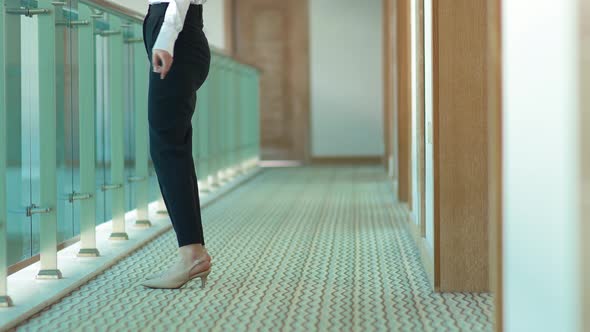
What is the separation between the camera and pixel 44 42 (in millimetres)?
2441

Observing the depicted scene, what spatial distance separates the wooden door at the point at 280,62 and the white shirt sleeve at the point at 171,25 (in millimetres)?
6958

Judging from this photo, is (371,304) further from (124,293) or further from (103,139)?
(103,139)

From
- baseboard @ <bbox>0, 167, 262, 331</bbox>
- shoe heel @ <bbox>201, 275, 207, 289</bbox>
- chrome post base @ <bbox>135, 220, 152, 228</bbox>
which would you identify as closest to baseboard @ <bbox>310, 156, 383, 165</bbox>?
baseboard @ <bbox>0, 167, 262, 331</bbox>

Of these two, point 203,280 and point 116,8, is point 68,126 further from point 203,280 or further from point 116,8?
point 203,280

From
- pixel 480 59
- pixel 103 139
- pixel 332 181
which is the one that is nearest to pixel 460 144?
pixel 480 59

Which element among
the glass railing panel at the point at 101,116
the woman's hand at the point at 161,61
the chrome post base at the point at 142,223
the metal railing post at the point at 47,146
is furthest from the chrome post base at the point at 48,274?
the chrome post base at the point at 142,223

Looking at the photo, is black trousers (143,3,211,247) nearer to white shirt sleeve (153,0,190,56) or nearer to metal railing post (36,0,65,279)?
white shirt sleeve (153,0,190,56)

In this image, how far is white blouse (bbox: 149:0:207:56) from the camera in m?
2.20

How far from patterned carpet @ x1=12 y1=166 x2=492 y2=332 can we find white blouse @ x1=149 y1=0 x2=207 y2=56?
2.15 ft

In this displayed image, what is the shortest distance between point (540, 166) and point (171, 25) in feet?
4.02

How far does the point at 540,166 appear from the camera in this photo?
1242mm

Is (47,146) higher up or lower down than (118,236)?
higher up

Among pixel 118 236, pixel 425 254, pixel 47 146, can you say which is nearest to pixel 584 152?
pixel 425 254

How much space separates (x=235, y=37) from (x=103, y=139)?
6243 millimetres
